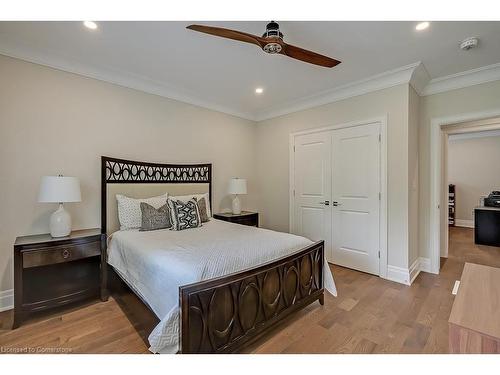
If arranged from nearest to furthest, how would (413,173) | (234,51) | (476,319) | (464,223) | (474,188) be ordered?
(476,319) → (234,51) → (413,173) → (474,188) → (464,223)

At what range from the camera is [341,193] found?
11.6 ft

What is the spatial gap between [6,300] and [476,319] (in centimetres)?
362

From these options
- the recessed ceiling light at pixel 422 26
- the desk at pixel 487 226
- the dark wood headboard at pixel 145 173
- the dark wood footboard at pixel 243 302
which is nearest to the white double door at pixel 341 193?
the recessed ceiling light at pixel 422 26

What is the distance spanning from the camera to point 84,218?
2.79m

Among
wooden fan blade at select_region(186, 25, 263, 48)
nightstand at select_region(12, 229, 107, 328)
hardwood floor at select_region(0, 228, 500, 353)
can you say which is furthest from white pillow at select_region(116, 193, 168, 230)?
wooden fan blade at select_region(186, 25, 263, 48)

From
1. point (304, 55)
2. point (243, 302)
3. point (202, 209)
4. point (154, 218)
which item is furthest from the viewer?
point (202, 209)

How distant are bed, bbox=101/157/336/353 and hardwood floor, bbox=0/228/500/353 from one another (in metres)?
0.16

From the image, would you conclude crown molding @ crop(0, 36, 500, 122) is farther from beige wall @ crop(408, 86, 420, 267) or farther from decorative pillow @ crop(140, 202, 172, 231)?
decorative pillow @ crop(140, 202, 172, 231)

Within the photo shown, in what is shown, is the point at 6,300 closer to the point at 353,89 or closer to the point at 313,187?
the point at 313,187

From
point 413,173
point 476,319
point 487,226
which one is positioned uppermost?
point 413,173

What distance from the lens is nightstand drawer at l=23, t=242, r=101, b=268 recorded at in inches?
84.2

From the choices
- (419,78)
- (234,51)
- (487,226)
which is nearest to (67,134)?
(234,51)
